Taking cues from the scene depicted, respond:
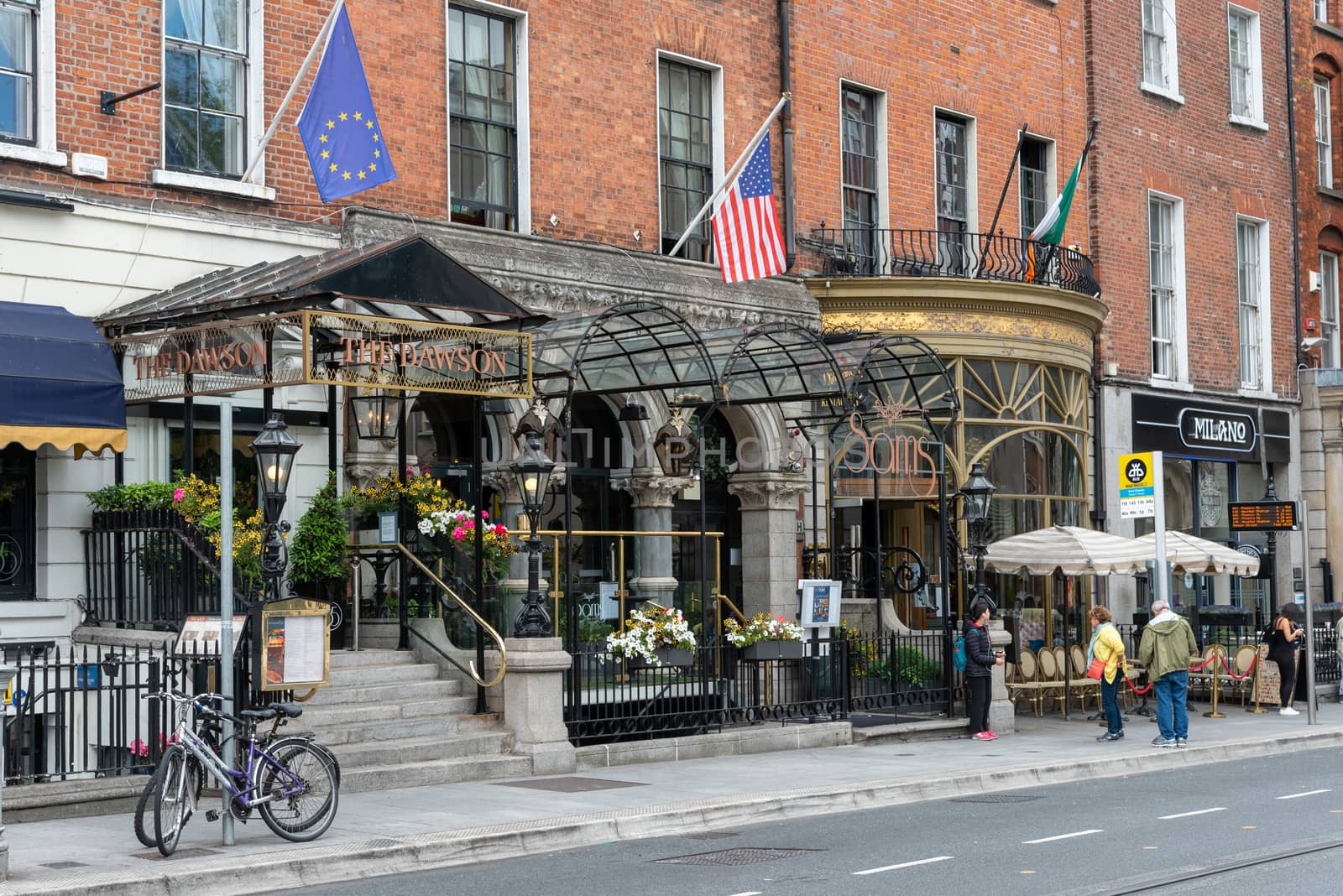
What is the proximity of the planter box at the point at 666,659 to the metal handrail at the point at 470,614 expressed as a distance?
143cm

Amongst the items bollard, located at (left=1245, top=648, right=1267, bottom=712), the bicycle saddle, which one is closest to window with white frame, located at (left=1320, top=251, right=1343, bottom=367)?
bollard, located at (left=1245, top=648, right=1267, bottom=712)

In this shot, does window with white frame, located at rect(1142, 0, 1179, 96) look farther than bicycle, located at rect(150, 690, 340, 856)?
Yes

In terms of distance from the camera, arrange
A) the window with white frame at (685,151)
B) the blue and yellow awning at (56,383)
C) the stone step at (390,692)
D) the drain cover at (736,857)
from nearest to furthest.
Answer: the drain cover at (736,857) < the blue and yellow awning at (56,383) < the stone step at (390,692) < the window with white frame at (685,151)

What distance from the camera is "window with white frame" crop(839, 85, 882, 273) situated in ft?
74.4

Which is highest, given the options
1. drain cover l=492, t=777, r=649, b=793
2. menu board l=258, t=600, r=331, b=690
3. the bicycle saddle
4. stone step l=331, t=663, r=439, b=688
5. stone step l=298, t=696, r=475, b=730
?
menu board l=258, t=600, r=331, b=690

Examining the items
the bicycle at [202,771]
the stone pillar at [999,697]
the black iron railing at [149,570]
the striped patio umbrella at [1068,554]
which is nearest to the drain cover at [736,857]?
the bicycle at [202,771]

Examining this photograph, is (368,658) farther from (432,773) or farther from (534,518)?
(534,518)

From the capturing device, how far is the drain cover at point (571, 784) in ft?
45.7

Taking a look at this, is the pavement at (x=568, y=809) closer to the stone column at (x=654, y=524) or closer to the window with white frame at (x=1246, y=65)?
the stone column at (x=654, y=524)

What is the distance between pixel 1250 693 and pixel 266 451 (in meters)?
16.0

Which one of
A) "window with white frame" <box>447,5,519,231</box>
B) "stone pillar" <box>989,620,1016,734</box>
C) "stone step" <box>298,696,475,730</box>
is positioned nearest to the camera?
"stone step" <box>298,696,475,730</box>

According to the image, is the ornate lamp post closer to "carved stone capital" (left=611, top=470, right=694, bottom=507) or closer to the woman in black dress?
"carved stone capital" (left=611, top=470, right=694, bottom=507)

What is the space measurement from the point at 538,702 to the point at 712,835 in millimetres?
3246

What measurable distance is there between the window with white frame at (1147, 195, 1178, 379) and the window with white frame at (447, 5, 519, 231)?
12655 millimetres
